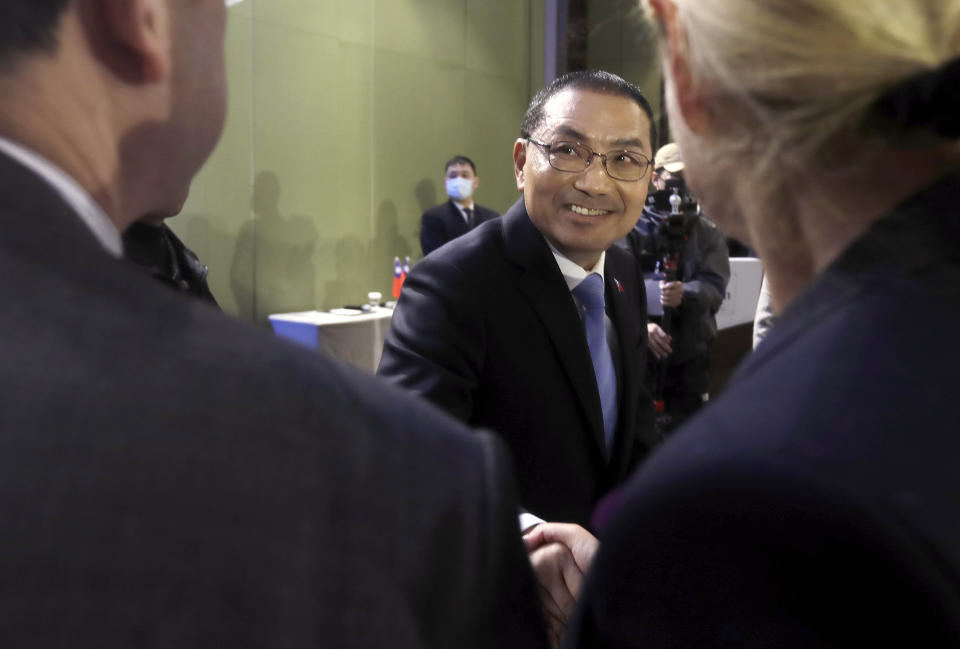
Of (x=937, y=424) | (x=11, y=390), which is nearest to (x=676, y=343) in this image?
(x=937, y=424)

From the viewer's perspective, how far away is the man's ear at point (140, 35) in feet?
1.47

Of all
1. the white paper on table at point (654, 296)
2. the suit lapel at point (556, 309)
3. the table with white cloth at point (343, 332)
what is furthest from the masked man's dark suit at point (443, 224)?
the suit lapel at point (556, 309)

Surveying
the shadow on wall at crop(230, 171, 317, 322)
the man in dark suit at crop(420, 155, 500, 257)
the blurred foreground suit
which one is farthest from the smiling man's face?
the man in dark suit at crop(420, 155, 500, 257)

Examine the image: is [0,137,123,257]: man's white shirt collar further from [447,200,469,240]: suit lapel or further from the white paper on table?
[447,200,469,240]: suit lapel

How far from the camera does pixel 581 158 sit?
1.61 m

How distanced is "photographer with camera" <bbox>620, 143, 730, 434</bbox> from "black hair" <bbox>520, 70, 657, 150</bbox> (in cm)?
151

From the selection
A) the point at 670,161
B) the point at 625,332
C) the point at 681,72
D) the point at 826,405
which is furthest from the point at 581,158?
the point at 670,161

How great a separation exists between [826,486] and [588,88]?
1.31 meters

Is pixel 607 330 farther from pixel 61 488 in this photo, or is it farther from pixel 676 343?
pixel 676 343

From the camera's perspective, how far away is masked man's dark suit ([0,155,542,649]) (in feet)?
1.22

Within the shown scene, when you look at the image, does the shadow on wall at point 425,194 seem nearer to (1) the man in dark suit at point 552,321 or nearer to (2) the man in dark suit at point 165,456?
(1) the man in dark suit at point 552,321

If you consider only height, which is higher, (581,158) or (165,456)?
(581,158)

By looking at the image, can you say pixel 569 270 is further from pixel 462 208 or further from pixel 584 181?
pixel 462 208

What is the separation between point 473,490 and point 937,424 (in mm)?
264
